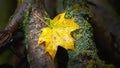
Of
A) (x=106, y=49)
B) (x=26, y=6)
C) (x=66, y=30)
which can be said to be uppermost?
(x=26, y=6)

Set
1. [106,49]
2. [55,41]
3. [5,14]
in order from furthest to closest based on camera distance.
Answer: [5,14] → [106,49] → [55,41]

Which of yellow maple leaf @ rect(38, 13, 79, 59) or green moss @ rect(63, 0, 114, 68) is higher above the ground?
yellow maple leaf @ rect(38, 13, 79, 59)

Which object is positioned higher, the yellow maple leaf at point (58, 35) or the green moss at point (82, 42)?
the yellow maple leaf at point (58, 35)

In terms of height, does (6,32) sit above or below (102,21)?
above

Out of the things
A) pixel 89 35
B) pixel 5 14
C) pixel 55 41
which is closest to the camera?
pixel 55 41

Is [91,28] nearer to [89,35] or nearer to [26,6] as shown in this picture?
[89,35]

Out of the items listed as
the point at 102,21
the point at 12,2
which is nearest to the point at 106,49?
the point at 102,21

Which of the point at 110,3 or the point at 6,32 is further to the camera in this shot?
the point at 110,3

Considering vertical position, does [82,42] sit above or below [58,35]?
below
